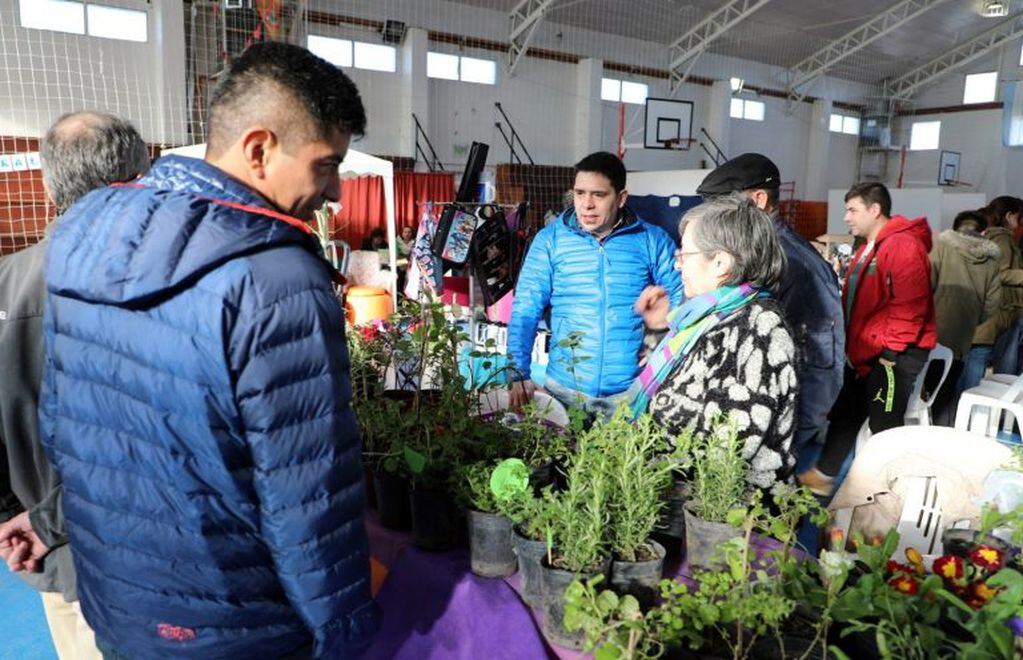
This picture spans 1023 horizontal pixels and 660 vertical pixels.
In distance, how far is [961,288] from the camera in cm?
377

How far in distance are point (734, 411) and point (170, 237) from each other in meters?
1.07

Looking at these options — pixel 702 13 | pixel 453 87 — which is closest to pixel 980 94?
pixel 702 13

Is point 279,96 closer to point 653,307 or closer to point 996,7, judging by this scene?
point 653,307

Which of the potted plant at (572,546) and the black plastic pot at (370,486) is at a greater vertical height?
the potted plant at (572,546)

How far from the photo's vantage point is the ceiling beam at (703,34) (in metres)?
13.1

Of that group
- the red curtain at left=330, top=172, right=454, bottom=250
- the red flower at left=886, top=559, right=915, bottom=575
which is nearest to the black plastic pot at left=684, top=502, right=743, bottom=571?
the red flower at left=886, top=559, right=915, bottom=575

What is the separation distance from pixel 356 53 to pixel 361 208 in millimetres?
2590

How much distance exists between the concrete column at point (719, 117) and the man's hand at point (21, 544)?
15.8 meters

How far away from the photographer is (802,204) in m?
16.4

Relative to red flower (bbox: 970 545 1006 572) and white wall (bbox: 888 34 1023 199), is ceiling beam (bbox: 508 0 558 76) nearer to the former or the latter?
white wall (bbox: 888 34 1023 199)

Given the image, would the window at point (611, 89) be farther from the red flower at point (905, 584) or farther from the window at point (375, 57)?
the red flower at point (905, 584)

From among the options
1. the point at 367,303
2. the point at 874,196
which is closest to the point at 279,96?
the point at 874,196

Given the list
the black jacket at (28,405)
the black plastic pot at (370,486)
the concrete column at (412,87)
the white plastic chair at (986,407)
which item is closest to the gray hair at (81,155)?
the black jacket at (28,405)

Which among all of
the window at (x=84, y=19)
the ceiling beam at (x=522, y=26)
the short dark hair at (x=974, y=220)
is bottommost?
the short dark hair at (x=974, y=220)
